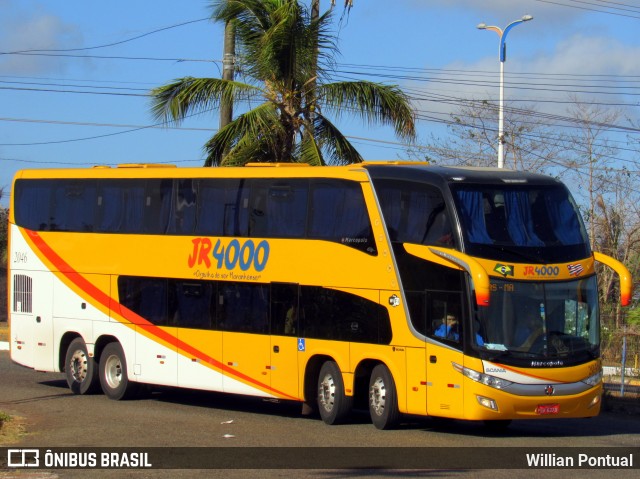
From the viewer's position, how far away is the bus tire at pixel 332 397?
16.4m

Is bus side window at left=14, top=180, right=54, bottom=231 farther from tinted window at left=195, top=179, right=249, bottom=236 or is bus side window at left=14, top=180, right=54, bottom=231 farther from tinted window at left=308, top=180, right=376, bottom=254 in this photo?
tinted window at left=308, top=180, right=376, bottom=254

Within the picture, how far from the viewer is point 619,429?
1698cm

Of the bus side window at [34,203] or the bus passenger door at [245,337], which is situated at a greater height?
the bus side window at [34,203]

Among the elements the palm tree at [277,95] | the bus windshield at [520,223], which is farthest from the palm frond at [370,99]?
the bus windshield at [520,223]

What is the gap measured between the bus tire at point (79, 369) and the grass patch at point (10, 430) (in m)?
4.27

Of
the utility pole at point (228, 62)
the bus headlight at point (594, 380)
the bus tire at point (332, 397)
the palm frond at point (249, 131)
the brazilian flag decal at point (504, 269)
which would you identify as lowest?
the bus tire at point (332, 397)

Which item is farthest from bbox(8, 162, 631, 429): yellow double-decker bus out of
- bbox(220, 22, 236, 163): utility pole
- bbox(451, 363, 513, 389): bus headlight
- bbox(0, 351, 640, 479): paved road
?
bbox(220, 22, 236, 163): utility pole

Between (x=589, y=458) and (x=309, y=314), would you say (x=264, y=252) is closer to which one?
(x=309, y=314)

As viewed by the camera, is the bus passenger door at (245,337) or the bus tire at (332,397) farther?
the bus passenger door at (245,337)

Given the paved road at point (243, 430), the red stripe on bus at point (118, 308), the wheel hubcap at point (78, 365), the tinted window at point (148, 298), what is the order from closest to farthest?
1. the paved road at point (243, 430)
2. the red stripe on bus at point (118, 308)
3. the tinted window at point (148, 298)
4. the wheel hubcap at point (78, 365)

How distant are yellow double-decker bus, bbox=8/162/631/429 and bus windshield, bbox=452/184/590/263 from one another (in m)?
0.02

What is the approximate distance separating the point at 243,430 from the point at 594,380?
203 inches

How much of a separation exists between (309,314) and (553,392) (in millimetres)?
4137

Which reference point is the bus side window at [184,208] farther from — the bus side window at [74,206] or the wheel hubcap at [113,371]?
the wheel hubcap at [113,371]
